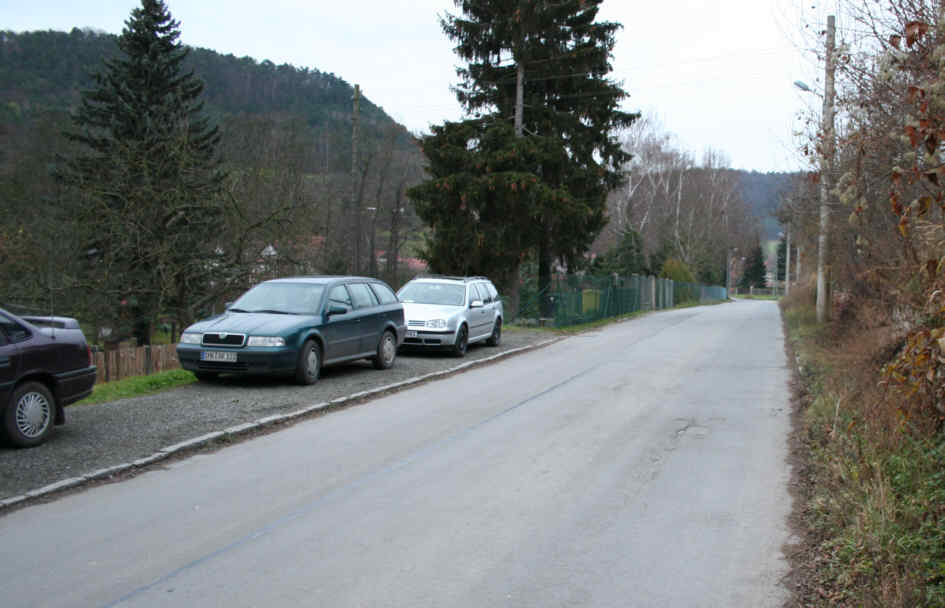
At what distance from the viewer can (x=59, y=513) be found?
5.71 metres

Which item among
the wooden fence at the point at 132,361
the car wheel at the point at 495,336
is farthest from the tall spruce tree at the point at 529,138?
the wooden fence at the point at 132,361

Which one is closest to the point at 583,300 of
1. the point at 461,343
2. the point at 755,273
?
the point at 461,343

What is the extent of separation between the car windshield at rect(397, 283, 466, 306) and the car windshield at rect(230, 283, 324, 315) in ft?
15.7

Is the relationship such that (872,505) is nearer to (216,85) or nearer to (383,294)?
(383,294)

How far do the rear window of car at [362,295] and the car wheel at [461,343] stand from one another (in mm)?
3153

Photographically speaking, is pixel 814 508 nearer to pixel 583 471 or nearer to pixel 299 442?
pixel 583 471

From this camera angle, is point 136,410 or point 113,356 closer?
point 136,410

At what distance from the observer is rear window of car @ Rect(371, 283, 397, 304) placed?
14.2 meters

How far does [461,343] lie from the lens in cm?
1681

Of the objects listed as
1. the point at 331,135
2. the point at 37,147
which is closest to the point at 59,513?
the point at 37,147

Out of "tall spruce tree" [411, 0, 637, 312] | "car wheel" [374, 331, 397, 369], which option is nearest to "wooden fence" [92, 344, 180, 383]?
"car wheel" [374, 331, 397, 369]

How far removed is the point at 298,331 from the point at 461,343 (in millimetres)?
5939

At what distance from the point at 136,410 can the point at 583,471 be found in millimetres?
5565

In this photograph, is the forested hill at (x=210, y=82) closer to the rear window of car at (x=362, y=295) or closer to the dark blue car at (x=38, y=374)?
the rear window of car at (x=362, y=295)
